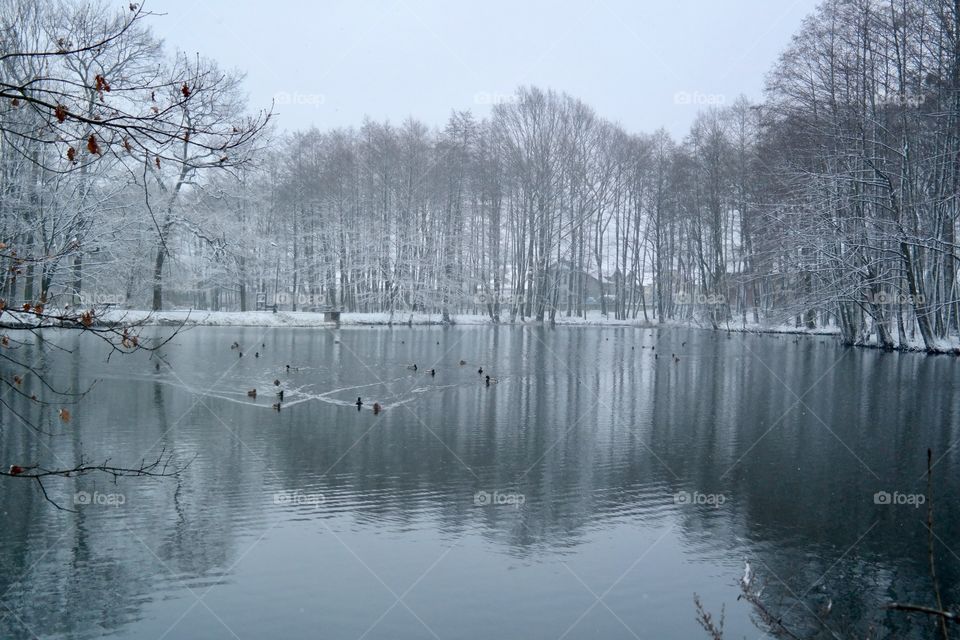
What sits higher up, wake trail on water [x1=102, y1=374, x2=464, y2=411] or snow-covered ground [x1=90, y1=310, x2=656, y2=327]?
snow-covered ground [x1=90, y1=310, x2=656, y2=327]

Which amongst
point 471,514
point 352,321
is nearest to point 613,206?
point 352,321

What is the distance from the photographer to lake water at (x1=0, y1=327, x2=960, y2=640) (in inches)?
260

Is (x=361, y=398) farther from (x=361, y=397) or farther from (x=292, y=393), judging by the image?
(x=292, y=393)

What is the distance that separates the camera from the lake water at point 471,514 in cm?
661

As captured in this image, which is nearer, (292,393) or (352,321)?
(292,393)

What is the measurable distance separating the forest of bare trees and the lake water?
1119cm

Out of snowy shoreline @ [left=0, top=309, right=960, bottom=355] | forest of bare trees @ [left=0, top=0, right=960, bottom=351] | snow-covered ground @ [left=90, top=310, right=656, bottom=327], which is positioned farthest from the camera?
snow-covered ground @ [left=90, top=310, right=656, bottom=327]

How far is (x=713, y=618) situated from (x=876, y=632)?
1365 mm

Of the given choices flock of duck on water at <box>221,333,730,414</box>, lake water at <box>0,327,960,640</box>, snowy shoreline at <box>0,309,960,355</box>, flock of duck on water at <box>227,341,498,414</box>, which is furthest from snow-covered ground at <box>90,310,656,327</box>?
lake water at <box>0,327,960,640</box>

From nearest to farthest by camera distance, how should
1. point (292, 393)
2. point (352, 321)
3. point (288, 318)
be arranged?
point (292, 393), point (288, 318), point (352, 321)

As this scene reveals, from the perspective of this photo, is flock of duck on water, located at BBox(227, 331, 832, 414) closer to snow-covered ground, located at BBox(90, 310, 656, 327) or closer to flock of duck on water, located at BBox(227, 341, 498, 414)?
flock of duck on water, located at BBox(227, 341, 498, 414)

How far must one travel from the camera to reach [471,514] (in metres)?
9.03

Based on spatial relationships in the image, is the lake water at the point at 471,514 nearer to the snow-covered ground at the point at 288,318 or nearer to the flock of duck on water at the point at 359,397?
the flock of duck on water at the point at 359,397

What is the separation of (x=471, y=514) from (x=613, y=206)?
50.9m
